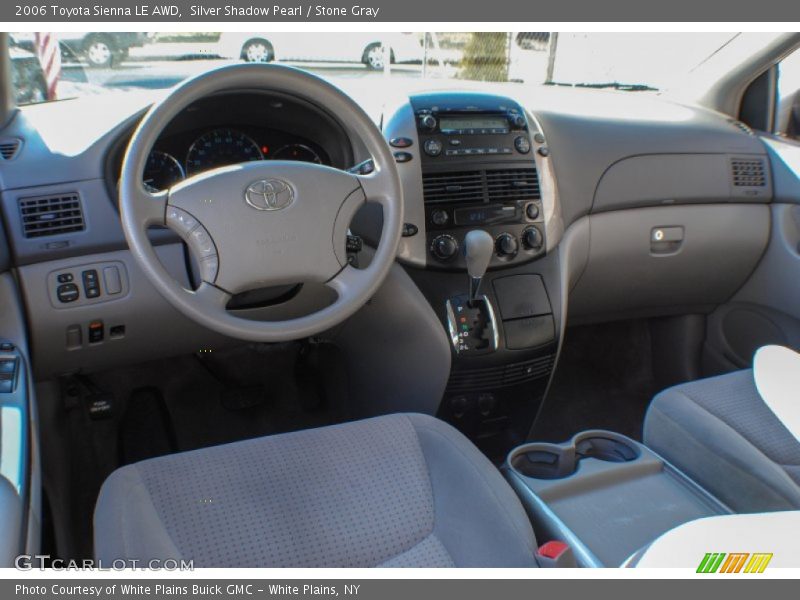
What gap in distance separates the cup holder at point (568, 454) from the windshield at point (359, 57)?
938 millimetres

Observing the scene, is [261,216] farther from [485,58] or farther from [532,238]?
[485,58]

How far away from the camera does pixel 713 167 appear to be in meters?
2.20

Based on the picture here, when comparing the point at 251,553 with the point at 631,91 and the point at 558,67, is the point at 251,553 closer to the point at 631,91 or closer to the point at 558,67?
the point at 558,67

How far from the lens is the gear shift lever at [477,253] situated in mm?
1721

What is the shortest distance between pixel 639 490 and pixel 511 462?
0.82 feet

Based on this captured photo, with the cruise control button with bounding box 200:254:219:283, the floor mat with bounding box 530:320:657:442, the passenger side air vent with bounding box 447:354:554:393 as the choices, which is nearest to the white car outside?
the cruise control button with bounding box 200:254:219:283

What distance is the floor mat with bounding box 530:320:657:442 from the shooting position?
2484mm

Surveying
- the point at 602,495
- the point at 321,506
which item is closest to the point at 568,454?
the point at 602,495

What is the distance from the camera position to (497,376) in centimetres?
192

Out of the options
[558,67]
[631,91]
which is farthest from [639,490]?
[631,91]

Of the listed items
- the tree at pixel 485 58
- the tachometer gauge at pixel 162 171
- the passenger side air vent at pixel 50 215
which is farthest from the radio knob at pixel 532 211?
the passenger side air vent at pixel 50 215

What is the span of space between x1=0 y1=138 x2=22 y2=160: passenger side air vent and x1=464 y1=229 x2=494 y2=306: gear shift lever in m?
1.02

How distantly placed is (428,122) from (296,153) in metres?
0.34

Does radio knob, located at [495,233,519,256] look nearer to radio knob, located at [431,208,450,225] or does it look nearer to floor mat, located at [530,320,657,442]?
radio knob, located at [431,208,450,225]
